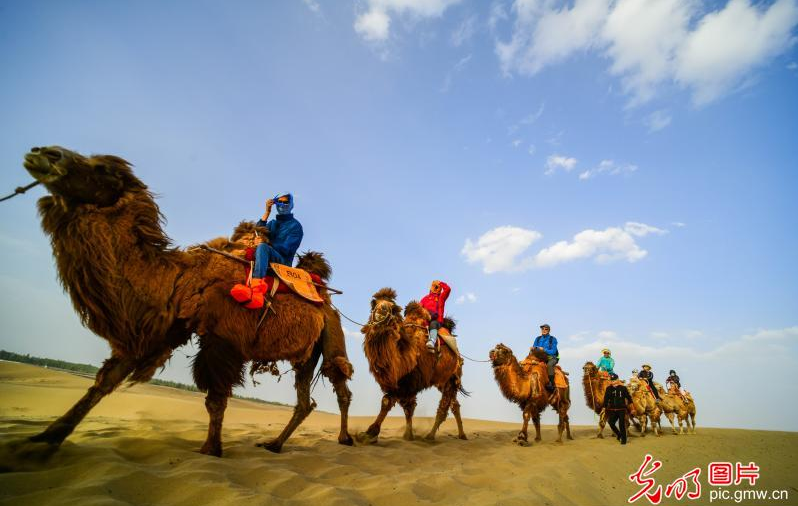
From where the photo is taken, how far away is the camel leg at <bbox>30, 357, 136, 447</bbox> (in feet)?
11.6

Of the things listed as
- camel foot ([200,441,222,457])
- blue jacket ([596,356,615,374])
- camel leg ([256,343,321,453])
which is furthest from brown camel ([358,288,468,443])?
blue jacket ([596,356,615,374])

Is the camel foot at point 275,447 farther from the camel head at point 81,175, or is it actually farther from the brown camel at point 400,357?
the camel head at point 81,175

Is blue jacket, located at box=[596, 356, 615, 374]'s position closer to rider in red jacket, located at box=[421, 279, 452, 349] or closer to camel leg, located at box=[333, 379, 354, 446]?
rider in red jacket, located at box=[421, 279, 452, 349]

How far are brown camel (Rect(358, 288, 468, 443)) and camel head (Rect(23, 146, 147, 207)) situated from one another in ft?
15.0

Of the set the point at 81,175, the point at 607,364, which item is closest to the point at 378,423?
the point at 81,175

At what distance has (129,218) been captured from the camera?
3.94 m

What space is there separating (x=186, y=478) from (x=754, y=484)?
7554 mm

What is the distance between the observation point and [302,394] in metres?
5.73

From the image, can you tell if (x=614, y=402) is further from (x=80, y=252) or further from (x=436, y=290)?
(x=80, y=252)

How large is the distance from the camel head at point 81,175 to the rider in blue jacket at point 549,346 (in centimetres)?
1072

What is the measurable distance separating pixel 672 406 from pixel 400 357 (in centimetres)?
1557

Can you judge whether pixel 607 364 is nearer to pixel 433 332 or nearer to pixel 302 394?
pixel 433 332

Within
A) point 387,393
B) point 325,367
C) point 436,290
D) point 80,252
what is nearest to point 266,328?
point 325,367

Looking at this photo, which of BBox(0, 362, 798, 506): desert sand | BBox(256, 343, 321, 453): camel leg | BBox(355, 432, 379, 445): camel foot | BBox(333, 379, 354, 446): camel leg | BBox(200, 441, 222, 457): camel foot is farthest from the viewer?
BBox(355, 432, 379, 445): camel foot
